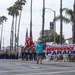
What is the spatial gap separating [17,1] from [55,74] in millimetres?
76156

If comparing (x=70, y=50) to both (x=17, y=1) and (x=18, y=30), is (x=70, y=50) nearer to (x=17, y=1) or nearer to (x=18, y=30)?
(x=18, y=30)

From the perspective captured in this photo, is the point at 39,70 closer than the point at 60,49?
Yes

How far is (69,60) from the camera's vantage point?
37.6 meters

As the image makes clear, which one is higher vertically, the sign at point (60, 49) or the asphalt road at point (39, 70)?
the sign at point (60, 49)

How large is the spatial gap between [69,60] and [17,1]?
58.3 meters

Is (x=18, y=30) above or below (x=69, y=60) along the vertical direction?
above

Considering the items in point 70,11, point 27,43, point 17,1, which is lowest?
point 27,43

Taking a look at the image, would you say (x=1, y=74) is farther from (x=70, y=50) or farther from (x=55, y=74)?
(x=70, y=50)

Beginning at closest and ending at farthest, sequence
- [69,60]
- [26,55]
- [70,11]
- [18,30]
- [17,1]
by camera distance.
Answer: [69,60]
[26,55]
[70,11]
[18,30]
[17,1]

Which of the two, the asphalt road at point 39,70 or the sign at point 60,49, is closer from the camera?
the asphalt road at point 39,70

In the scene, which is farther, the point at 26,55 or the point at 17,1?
the point at 17,1

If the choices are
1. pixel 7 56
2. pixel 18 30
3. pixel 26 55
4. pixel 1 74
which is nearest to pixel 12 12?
pixel 18 30

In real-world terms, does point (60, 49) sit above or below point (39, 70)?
above

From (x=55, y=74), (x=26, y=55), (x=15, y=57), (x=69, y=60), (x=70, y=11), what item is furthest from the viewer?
(x=15, y=57)
